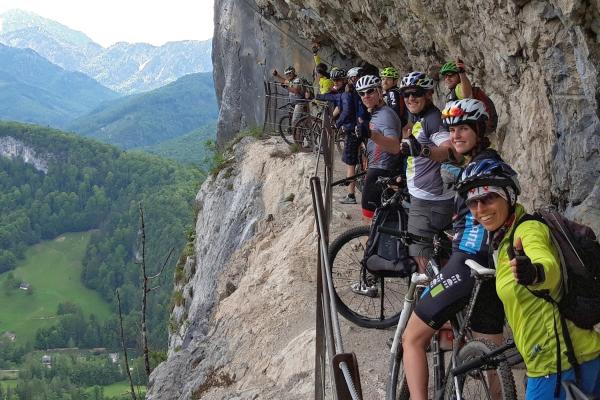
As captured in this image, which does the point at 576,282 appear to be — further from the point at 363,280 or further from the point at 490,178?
the point at 363,280

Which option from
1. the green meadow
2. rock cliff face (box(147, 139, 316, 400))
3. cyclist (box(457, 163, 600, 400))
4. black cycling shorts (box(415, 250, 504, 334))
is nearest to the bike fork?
black cycling shorts (box(415, 250, 504, 334))

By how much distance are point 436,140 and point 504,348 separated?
2.03m

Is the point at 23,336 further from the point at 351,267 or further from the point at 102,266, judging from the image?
the point at 351,267

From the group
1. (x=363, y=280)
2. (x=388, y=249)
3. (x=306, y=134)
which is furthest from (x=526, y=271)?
(x=306, y=134)

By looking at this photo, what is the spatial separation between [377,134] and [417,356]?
2465mm

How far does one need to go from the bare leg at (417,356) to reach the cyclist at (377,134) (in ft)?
7.60

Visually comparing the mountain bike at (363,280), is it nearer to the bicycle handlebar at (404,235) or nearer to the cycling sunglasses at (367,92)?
the bicycle handlebar at (404,235)

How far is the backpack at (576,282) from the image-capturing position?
9.61ft

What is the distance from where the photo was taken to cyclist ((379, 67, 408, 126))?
8.59 m

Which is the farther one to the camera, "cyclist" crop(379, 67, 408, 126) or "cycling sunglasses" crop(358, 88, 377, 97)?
"cyclist" crop(379, 67, 408, 126)

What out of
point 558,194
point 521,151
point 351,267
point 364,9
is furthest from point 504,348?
point 364,9

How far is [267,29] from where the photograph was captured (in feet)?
93.6

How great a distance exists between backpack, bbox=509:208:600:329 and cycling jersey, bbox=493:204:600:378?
0.04 metres

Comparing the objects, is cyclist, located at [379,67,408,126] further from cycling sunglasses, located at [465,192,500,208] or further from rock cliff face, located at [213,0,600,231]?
cycling sunglasses, located at [465,192,500,208]
